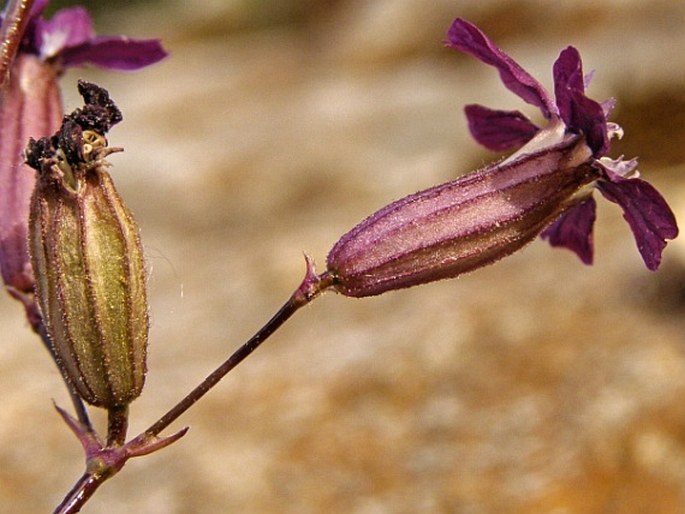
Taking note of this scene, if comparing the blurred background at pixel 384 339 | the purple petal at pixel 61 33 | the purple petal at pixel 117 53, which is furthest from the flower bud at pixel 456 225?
the blurred background at pixel 384 339

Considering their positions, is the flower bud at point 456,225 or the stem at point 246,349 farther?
the flower bud at point 456,225

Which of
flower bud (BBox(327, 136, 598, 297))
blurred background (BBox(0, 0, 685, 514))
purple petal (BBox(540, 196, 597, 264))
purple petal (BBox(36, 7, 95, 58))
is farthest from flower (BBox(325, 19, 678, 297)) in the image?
blurred background (BBox(0, 0, 685, 514))

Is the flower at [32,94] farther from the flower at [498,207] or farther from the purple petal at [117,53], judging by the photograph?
the flower at [498,207]

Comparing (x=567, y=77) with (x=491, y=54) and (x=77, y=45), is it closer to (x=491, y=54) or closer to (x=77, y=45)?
(x=491, y=54)

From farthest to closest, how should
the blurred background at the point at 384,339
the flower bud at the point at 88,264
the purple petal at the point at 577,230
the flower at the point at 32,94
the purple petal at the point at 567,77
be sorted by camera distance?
the blurred background at the point at 384,339 < the purple petal at the point at 577,230 < the flower at the point at 32,94 < the purple petal at the point at 567,77 < the flower bud at the point at 88,264

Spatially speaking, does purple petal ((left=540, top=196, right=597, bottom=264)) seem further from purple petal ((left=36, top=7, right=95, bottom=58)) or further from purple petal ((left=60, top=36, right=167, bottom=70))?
purple petal ((left=36, top=7, right=95, bottom=58))

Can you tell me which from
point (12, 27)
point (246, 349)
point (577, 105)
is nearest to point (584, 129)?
point (577, 105)

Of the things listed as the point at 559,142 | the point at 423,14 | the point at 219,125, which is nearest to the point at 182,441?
the point at 559,142
